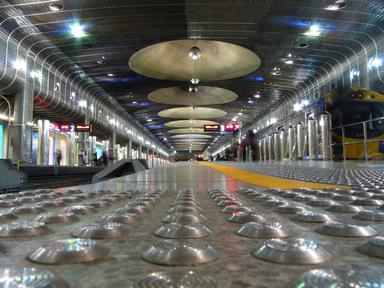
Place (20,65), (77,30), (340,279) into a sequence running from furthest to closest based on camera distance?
(20,65), (77,30), (340,279)

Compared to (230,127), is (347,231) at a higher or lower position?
lower

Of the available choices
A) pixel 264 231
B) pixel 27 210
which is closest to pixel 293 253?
pixel 264 231

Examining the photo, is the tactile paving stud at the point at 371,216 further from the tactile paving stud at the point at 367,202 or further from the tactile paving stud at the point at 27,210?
the tactile paving stud at the point at 27,210

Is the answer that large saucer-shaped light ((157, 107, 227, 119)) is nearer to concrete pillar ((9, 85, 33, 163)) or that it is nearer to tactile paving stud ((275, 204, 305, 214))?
concrete pillar ((9, 85, 33, 163))

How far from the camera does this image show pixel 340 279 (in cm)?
55

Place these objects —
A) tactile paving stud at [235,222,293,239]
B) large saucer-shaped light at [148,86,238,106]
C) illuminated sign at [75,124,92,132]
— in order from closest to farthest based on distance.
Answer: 1. tactile paving stud at [235,222,293,239]
2. illuminated sign at [75,124,92,132]
3. large saucer-shaped light at [148,86,238,106]

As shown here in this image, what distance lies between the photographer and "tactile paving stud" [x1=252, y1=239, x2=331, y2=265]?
0.70 metres

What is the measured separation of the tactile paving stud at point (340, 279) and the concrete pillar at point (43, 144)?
21108 millimetres

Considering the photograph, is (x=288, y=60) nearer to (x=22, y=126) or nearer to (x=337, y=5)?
(x=337, y=5)

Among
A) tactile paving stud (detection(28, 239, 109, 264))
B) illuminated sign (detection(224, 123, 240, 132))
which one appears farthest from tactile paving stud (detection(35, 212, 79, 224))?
illuminated sign (detection(224, 123, 240, 132))

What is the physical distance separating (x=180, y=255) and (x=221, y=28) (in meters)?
14.3

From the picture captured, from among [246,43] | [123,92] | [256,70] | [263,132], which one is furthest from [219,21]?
[263,132]

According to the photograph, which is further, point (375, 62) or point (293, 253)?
point (375, 62)

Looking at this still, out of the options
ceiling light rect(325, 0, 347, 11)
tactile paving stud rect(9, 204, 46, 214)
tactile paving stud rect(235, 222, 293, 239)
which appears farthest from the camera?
ceiling light rect(325, 0, 347, 11)
